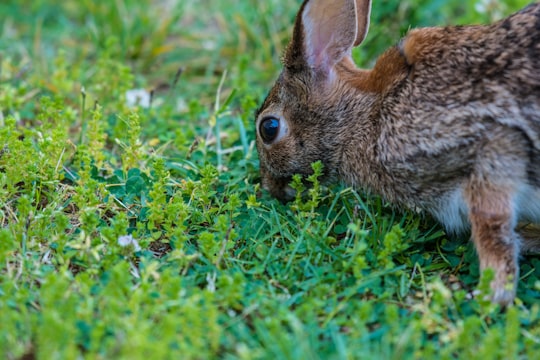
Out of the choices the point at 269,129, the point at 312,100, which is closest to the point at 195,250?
the point at 269,129

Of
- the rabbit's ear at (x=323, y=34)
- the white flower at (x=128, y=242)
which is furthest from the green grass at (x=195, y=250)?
the rabbit's ear at (x=323, y=34)

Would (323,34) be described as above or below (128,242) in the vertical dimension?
above

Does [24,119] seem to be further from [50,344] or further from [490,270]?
[490,270]

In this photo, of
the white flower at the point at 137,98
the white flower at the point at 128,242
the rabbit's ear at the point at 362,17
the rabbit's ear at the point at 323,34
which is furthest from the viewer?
the white flower at the point at 137,98

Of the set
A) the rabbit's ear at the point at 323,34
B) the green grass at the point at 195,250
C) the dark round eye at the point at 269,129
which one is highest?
the rabbit's ear at the point at 323,34

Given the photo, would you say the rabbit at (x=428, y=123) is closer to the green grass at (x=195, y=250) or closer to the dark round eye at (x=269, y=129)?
the dark round eye at (x=269, y=129)

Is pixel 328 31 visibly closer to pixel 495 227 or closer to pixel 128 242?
pixel 495 227
